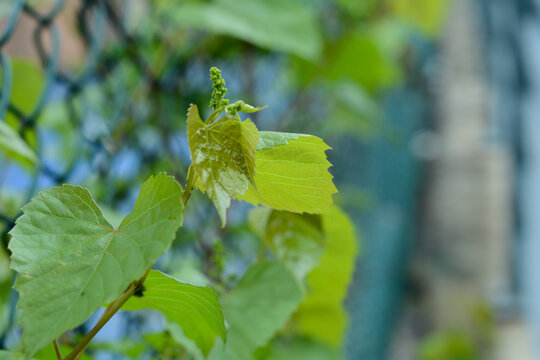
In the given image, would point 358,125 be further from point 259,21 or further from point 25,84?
point 25,84

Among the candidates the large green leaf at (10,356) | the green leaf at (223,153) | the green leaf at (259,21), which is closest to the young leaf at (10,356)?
the large green leaf at (10,356)

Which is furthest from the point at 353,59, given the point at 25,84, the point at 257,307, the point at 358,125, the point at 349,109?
the point at 257,307

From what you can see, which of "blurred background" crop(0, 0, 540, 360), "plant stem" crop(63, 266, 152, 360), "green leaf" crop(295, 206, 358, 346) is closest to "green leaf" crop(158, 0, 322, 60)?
"blurred background" crop(0, 0, 540, 360)

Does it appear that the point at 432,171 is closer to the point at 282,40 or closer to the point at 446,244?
the point at 446,244

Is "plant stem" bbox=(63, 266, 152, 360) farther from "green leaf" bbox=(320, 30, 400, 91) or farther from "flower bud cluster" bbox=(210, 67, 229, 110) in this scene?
"green leaf" bbox=(320, 30, 400, 91)

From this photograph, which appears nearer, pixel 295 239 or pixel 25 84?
pixel 295 239

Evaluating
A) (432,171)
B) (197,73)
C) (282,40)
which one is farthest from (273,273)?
(432,171)
